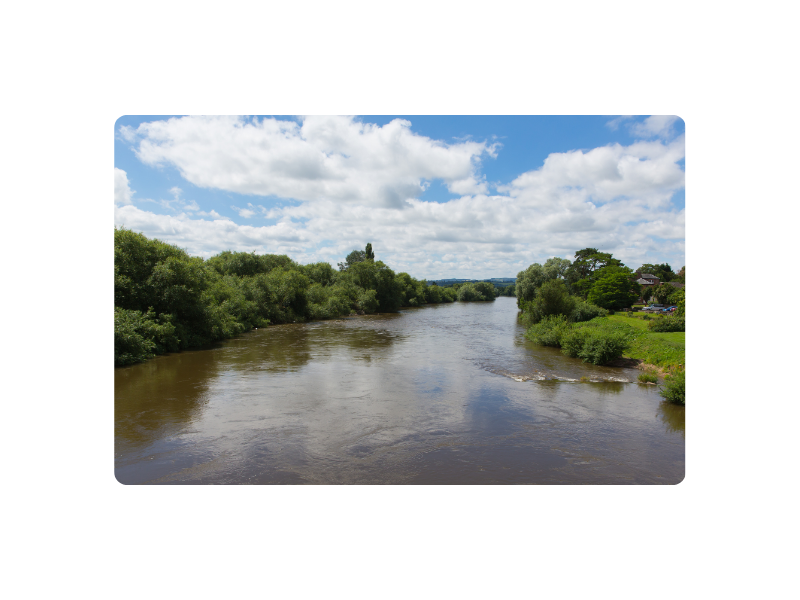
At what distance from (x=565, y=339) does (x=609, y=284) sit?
22.7 meters

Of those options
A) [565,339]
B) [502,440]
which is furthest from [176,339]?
[565,339]

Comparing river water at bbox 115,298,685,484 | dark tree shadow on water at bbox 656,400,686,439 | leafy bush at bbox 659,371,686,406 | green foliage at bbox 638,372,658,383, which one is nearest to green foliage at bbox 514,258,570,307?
river water at bbox 115,298,685,484

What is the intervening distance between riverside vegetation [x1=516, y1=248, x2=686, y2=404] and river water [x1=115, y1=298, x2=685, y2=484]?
1161 mm

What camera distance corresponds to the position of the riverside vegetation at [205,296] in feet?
62.9

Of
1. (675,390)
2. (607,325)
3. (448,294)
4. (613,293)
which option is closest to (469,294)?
(448,294)

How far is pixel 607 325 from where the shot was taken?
965 inches

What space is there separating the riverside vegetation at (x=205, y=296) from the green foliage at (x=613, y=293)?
86.5 ft

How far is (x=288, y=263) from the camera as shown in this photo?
57.9 m

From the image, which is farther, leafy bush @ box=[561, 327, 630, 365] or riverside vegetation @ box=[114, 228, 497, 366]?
riverside vegetation @ box=[114, 228, 497, 366]

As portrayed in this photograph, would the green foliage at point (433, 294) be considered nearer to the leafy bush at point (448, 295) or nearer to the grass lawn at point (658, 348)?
the leafy bush at point (448, 295)

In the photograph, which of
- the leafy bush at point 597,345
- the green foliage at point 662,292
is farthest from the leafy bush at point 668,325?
the green foliage at point 662,292

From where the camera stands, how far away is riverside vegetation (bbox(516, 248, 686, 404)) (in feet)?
56.9

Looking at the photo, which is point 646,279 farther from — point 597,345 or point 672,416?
point 672,416

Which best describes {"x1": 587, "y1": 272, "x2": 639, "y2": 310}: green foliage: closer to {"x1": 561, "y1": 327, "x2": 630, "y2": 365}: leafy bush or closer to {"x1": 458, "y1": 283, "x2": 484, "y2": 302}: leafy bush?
{"x1": 561, "y1": 327, "x2": 630, "y2": 365}: leafy bush
